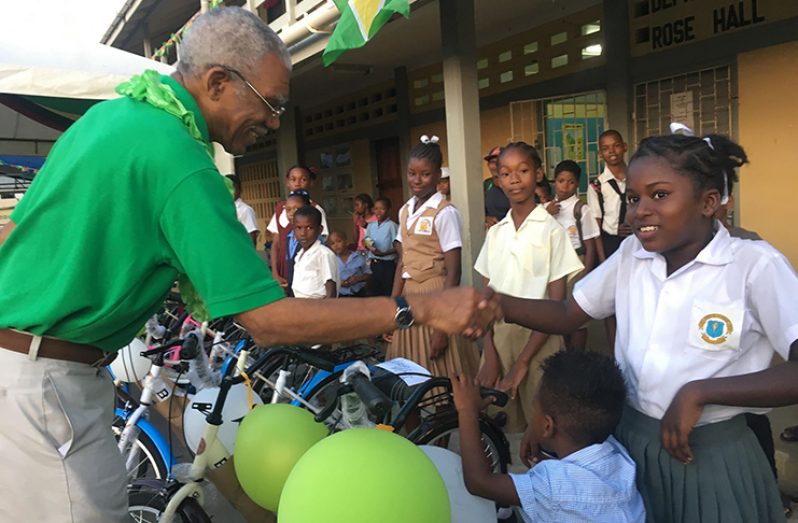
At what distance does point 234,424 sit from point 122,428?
73 centimetres

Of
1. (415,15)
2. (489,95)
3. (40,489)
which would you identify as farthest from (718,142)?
(489,95)

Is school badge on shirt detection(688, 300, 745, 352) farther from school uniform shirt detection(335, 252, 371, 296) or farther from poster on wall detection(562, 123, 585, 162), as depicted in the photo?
poster on wall detection(562, 123, 585, 162)

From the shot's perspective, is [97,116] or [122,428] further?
[122,428]

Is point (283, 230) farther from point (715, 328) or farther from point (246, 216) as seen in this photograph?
point (715, 328)

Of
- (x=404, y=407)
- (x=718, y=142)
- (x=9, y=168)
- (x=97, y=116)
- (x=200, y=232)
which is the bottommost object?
(x=404, y=407)

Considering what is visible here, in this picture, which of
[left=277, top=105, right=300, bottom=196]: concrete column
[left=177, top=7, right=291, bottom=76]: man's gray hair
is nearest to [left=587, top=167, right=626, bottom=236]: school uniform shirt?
[left=177, top=7, right=291, bottom=76]: man's gray hair

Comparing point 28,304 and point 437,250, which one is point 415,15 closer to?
point 437,250

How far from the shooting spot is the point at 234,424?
2482 millimetres

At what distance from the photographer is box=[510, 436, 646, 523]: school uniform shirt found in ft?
5.16

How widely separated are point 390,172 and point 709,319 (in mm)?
8865

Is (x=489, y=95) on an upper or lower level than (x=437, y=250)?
upper

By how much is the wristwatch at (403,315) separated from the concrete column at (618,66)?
18.1 feet

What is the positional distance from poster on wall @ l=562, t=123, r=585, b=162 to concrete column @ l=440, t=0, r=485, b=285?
6.71ft

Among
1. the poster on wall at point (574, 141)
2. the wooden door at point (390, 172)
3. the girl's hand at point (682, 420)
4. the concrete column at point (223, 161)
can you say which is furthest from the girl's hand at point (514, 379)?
the wooden door at point (390, 172)
